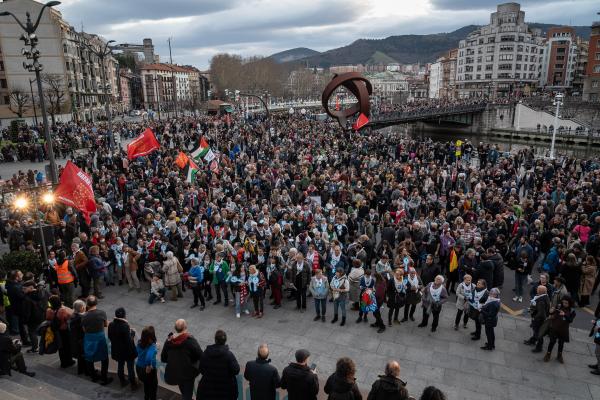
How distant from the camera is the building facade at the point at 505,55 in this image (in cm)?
10425

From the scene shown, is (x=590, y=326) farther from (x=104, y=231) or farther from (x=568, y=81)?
(x=568, y=81)

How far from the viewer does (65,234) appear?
12562 millimetres

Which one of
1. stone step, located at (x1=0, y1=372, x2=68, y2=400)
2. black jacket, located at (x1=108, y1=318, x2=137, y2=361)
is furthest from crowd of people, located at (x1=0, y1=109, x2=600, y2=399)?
stone step, located at (x1=0, y1=372, x2=68, y2=400)

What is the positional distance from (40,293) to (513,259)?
10.5 meters

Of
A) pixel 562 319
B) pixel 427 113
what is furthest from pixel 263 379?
pixel 427 113

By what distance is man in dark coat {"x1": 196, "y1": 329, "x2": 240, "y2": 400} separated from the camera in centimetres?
522

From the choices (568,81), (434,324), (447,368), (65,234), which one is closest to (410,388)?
(447,368)

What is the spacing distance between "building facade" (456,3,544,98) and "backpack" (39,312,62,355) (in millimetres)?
111551

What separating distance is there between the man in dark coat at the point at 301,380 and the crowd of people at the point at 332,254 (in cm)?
8

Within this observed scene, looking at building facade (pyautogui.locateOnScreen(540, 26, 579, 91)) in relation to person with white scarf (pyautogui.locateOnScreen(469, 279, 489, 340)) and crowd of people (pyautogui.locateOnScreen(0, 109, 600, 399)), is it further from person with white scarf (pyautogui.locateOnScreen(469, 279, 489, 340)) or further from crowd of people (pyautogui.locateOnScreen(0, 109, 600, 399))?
person with white scarf (pyautogui.locateOnScreen(469, 279, 489, 340))

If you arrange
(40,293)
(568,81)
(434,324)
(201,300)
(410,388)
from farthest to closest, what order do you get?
(568,81), (201,300), (434,324), (40,293), (410,388)

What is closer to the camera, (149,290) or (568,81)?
(149,290)

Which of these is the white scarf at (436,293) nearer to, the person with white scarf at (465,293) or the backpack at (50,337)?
the person with white scarf at (465,293)

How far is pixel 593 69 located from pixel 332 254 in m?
81.4
